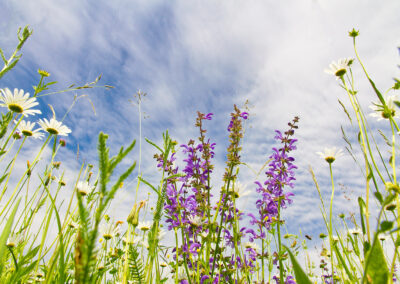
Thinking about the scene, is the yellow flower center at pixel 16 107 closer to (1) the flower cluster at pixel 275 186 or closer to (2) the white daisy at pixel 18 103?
(2) the white daisy at pixel 18 103

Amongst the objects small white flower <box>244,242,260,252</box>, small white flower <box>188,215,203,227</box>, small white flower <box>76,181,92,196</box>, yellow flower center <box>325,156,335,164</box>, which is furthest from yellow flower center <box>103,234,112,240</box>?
Answer: yellow flower center <box>325,156,335,164</box>

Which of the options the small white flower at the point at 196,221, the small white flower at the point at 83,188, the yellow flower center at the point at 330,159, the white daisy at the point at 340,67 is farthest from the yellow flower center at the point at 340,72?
the small white flower at the point at 83,188

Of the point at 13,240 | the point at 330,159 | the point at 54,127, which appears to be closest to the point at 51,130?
the point at 54,127

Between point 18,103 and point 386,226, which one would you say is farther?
point 18,103

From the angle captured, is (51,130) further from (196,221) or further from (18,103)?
(196,221)

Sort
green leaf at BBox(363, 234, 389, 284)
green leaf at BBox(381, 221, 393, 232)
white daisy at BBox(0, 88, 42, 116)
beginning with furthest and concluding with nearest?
white daisy at BBox(0, 88, 42, 116), green leaf at BBox(363, 234, 389, 284), green leaf at BBox(381, 221, 393, 232)

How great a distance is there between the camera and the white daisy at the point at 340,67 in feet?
5.79

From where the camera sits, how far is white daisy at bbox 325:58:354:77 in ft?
5.79

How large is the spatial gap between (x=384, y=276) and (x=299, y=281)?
0.27 meters

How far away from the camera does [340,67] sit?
1.77m

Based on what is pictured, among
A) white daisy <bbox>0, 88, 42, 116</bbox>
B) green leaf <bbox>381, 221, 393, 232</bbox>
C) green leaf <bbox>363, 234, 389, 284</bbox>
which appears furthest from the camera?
white daisy <bbox>0, 88, 42, 116</bbox>

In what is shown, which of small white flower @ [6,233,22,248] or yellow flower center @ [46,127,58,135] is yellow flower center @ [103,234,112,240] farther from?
yellow flower center @ [46,127,58,135]

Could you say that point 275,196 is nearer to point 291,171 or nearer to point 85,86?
point 291,171

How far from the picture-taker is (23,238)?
6.61 ft
